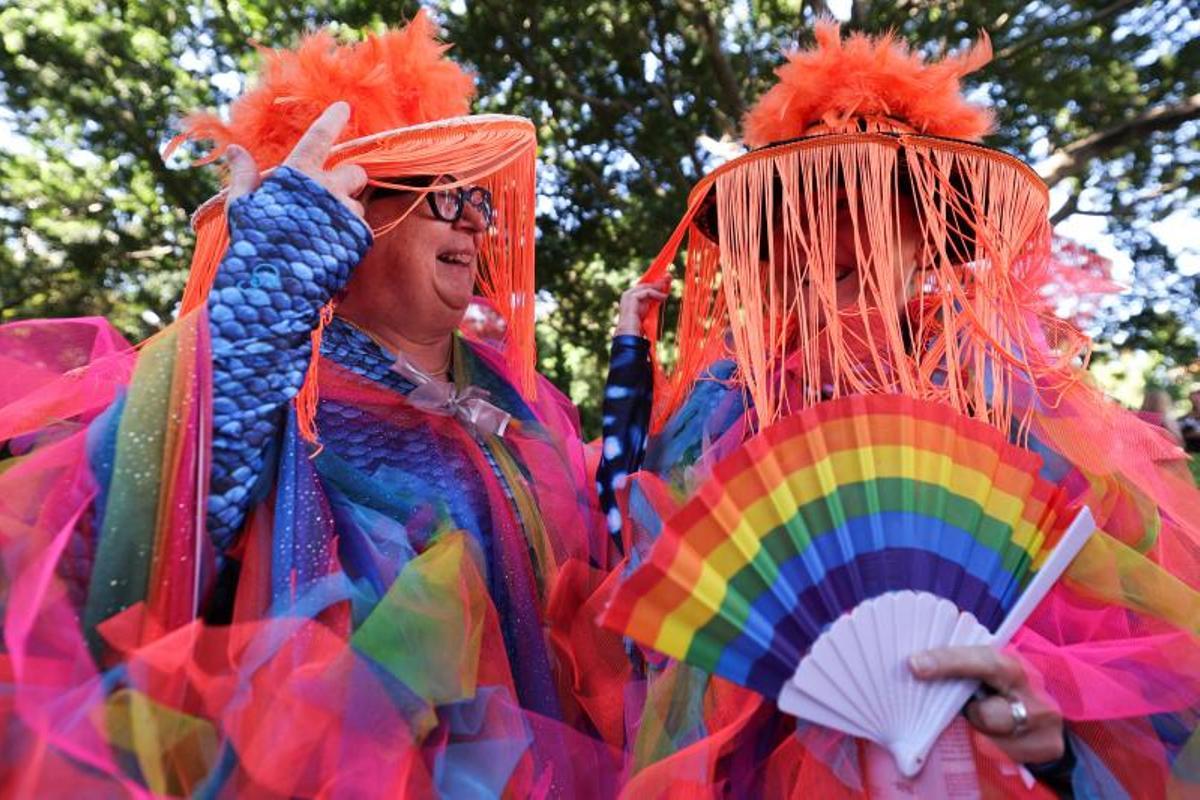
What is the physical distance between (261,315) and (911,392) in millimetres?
1033

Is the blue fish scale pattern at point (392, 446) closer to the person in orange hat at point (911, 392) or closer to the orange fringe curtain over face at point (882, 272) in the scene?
the person in orange hat at point (911, 392)

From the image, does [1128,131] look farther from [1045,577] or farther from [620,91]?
[1045,577]

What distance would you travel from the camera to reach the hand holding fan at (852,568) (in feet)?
4.22

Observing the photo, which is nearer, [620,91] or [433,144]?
[433,144]

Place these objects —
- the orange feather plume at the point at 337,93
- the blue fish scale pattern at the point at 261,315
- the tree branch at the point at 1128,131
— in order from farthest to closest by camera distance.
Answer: the tree branch at the point at 1128,131 < the orange feather plume at the point at 337,93 < the blue fish scale pattern at the point at 261,315

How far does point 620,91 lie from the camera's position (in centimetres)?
794

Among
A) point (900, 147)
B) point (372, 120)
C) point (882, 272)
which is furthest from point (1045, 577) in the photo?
point (372, 120)

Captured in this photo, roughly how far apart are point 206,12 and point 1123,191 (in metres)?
7.36

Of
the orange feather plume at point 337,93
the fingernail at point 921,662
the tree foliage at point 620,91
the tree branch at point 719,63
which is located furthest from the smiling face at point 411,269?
the tree branch at point 719,63

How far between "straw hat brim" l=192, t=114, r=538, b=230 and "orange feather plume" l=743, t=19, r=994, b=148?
1.70 ft

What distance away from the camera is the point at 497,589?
1937 mm

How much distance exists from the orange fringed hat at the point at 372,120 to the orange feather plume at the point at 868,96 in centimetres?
56

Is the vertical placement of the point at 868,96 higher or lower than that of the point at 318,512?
higher

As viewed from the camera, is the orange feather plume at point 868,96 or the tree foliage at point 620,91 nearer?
the orange feather plume at point 868,96
